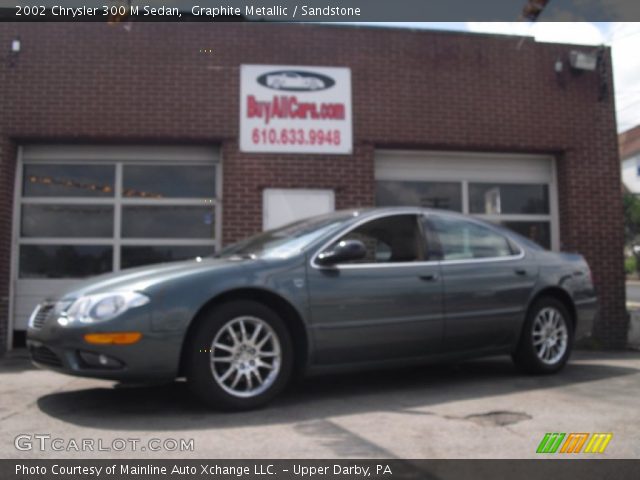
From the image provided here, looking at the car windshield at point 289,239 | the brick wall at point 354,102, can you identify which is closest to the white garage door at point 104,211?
the brick wall at point 354,102

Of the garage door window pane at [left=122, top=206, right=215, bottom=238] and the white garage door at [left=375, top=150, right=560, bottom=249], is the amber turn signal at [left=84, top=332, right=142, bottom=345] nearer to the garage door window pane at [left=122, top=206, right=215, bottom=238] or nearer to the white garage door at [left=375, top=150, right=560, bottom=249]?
the garage door window pane at [left=122, top=206, right=215, bottom=238]

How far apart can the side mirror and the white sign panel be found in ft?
13.1

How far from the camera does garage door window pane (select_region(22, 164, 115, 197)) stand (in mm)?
8406

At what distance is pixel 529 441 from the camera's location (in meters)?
3.67

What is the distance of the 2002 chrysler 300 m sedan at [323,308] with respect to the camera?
411 centimetres

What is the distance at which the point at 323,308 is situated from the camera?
4.61 metres

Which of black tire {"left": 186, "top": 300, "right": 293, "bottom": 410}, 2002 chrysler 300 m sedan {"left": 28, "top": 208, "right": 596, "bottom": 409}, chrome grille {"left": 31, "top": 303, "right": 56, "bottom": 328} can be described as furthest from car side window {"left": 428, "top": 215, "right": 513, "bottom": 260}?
chrome grille {"left": 31, "top": 303, "right": 56, "bottom": 328}

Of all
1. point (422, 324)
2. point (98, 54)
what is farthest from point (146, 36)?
point (422, 324)

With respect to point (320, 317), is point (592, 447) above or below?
below

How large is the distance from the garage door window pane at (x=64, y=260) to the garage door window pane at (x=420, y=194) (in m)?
3.73

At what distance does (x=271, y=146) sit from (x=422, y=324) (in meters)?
4.15

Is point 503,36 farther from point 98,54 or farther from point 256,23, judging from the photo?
point 98,54

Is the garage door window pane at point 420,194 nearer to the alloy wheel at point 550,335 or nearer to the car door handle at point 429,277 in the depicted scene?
the alloy wheel at point 550,335

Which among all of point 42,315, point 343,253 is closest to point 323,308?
point 343,253
